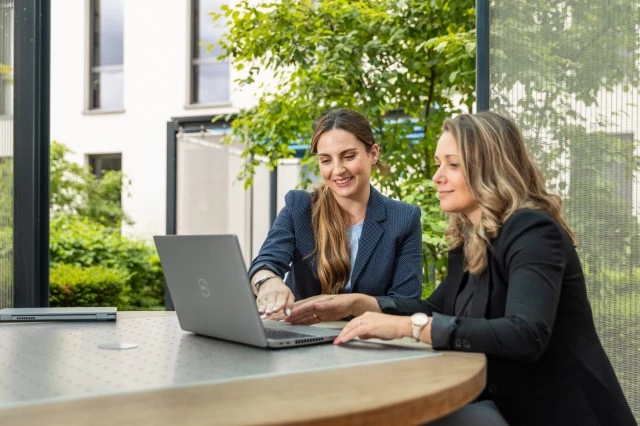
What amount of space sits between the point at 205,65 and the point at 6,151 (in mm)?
7544

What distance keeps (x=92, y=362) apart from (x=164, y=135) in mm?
9818

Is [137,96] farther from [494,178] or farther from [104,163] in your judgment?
[494,178]

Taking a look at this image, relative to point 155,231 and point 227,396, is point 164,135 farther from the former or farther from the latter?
point 227,396

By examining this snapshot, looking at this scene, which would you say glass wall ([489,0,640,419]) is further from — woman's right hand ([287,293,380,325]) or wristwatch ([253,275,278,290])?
wristwatch ([253,275,278,290])

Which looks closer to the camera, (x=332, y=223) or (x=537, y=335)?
(x=537, y=335)

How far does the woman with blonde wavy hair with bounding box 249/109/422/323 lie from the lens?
274 centimetres

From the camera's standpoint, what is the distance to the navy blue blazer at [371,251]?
273cm

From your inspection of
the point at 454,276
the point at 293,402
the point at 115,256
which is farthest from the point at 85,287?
the point at 293,402

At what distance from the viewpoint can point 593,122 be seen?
3.05m

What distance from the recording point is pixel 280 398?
4.18 ft

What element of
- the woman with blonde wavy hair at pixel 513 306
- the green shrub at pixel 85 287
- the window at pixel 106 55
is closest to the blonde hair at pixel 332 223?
the woman with blonde wavy hair at pixel 513 306

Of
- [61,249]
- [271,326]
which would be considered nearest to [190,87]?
[61,249]

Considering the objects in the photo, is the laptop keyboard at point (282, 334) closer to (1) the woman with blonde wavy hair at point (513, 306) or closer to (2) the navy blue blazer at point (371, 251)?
(1) the woman with blonde wavy hair at point (513, 306)

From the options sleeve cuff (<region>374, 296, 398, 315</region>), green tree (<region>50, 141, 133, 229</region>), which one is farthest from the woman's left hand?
green tree (<region>50, 141, 133, 229</region>)
